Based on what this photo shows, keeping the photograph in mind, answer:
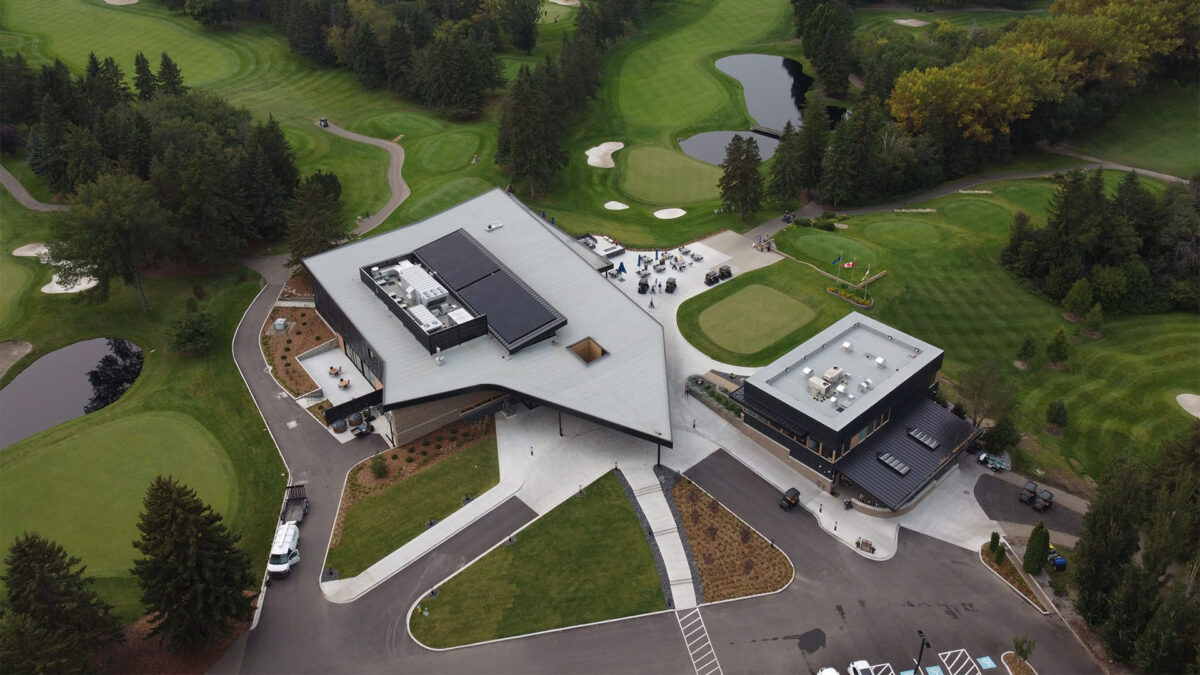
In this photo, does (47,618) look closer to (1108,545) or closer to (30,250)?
(1108,545)

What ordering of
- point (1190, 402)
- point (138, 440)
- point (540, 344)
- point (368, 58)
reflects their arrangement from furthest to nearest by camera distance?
point (368, 58), point (1190, 402), point (540, 344), point (138, 440)

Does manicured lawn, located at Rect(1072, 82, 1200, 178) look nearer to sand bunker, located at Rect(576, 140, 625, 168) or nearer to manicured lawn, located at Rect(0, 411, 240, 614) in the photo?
sand bunker, located at Rect(576, 140, 625, 168)

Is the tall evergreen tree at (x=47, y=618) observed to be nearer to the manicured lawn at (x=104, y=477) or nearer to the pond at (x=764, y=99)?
the manicured lawn at (x=104, y=477)

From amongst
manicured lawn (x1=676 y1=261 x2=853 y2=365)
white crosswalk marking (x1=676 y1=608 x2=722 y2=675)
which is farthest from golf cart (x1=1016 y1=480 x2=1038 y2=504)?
white crosswalk marking (x1=676 y1=608 x2=722 y2=675)

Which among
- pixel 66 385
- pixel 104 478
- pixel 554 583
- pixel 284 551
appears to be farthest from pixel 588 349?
pixel 66 385

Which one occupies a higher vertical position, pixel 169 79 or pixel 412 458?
pixel 169 79

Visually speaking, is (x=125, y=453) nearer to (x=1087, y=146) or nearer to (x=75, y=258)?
(x=75, y=258)
